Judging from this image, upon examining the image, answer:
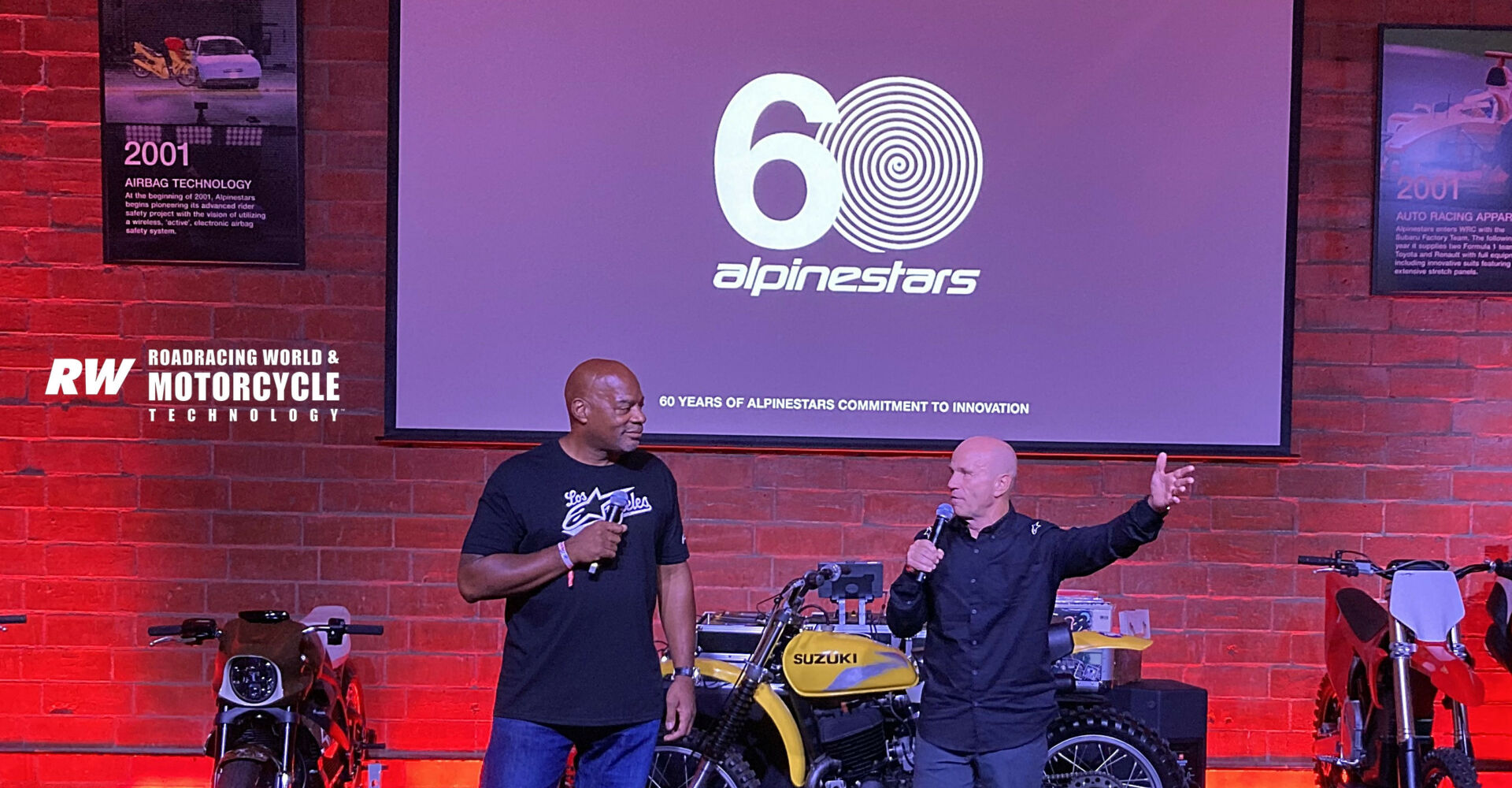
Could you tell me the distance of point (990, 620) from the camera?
3.81 meters

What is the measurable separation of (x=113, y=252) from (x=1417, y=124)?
18.2 ft

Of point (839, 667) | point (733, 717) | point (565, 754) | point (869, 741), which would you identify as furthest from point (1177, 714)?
point (565, 754)

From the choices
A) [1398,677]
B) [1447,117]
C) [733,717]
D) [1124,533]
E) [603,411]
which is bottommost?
[733,717]

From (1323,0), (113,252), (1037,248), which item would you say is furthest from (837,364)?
(113,252)

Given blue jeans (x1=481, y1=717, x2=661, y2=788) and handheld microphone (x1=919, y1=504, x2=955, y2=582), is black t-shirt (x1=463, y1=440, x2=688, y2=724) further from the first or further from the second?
handheld microphone (x1=919, y1=504, x2=955, y2=582)

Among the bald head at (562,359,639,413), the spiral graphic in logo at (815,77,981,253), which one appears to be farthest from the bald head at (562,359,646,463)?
the spiral graphic in logo at (815,77,981,253)

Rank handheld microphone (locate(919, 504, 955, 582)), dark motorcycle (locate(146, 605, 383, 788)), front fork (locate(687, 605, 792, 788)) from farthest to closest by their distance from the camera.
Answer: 1. front fork (locate(687, 605, 792, 788))
2. dark motorcycle (locate(146, 605, 383, 788))
3. handheld microphone (locate(919, 504, 955, 582))

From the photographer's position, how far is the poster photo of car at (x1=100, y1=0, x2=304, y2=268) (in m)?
5.59

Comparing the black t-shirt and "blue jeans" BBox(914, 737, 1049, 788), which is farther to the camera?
"blue jeans" BBox(914, 737, 1049, 788)

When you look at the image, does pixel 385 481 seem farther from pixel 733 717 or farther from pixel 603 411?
pixel 603 411

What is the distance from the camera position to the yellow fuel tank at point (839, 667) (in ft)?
15.2

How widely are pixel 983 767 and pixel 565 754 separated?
1180 mm

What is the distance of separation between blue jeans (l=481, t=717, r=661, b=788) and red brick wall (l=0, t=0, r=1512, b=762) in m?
2.06

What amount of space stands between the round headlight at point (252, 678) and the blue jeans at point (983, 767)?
2.14 metres
